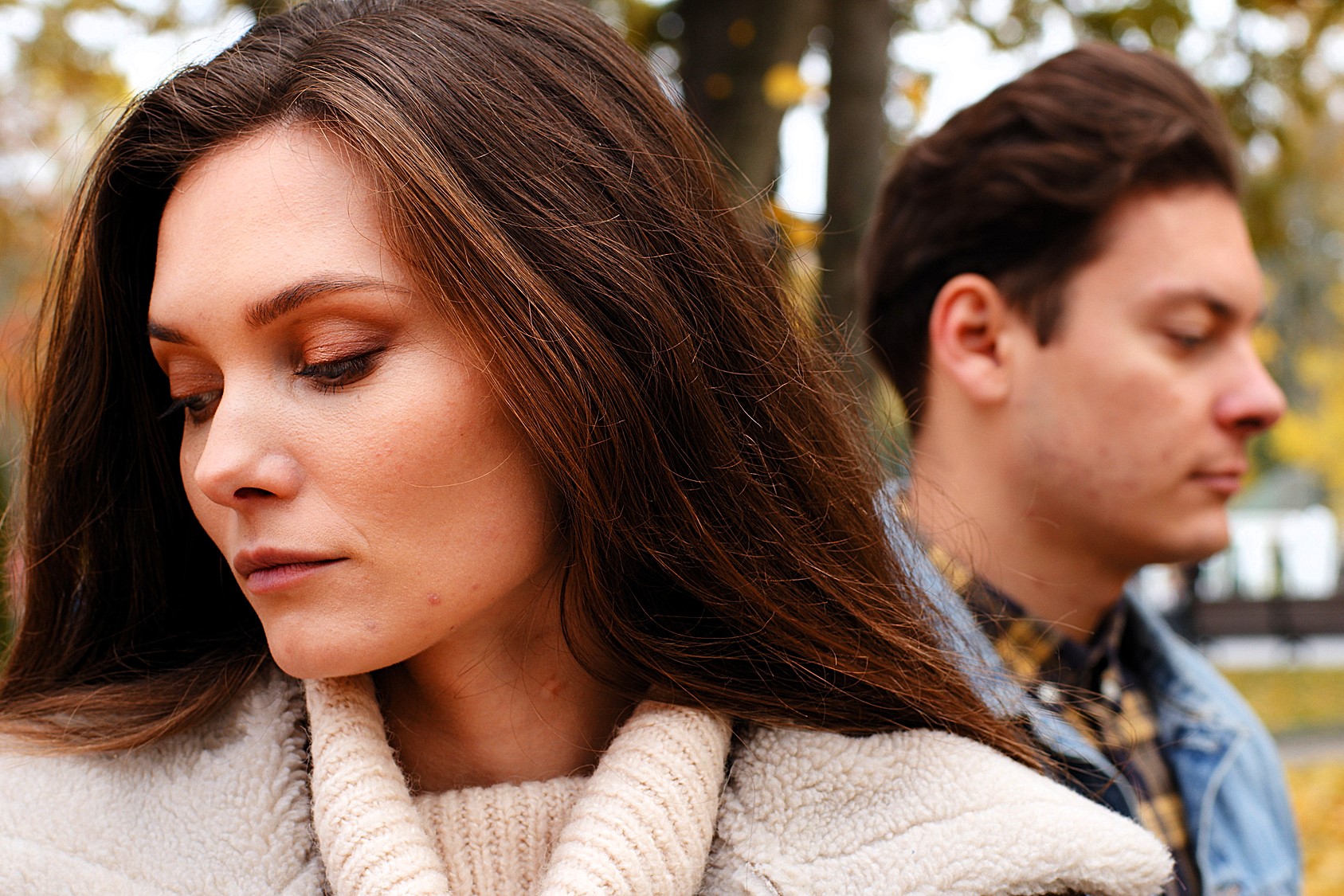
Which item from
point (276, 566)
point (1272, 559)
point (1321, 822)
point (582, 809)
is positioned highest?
point (276, 566)

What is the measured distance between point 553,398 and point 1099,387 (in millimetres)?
1512

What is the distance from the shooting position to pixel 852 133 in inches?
162

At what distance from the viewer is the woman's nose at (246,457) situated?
59.7 inches

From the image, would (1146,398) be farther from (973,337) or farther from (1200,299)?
(973,337)

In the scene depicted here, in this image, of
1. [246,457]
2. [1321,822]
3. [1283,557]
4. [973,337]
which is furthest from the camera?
[1283,557]

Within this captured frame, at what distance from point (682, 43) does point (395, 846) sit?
9.62ft

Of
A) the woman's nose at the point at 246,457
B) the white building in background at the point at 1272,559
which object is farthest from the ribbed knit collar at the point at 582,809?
the white building in background at the point at 1272,559

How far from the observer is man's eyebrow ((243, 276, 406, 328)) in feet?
4.99

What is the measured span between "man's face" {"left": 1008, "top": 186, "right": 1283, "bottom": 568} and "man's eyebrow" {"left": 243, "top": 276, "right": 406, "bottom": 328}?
5.54 ft

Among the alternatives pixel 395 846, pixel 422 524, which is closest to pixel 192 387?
pixel 422 524

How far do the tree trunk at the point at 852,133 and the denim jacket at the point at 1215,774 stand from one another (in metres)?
1.49

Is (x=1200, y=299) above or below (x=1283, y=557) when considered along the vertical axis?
above

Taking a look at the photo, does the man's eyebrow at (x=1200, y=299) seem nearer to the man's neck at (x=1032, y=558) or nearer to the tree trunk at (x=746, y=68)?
the man's neck at (x=1032, y=558)

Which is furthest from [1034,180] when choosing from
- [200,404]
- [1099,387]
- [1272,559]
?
[1272,559]
